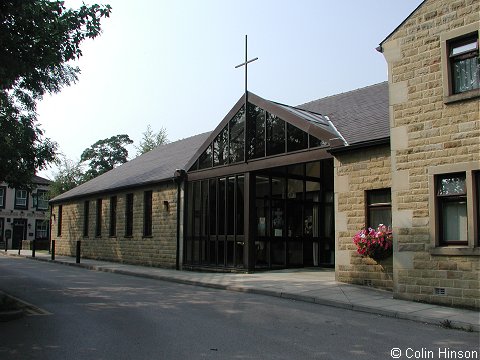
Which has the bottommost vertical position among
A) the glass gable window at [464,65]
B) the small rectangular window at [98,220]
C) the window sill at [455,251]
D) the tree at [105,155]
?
the window sill at [455,251]

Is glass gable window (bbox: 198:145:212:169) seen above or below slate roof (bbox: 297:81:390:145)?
below

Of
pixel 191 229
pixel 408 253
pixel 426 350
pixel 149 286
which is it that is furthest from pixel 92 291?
pixel 426 350

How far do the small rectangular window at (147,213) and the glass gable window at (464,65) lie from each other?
1499 centimetres

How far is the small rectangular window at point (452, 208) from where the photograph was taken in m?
10.3

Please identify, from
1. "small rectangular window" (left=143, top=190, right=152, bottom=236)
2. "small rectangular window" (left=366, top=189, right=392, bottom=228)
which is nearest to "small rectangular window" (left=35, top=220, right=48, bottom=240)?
"small rectangular window" (left=143, top=190, right=152, bottom=236)

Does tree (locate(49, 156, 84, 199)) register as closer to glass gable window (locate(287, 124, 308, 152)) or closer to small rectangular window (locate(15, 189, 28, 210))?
small rectangular window (locate(15, 189, 28, 210))

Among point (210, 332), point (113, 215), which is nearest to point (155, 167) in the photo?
point (113, 215)

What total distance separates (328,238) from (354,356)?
1259 centimetres

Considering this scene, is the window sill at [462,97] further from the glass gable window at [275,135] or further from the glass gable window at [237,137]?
the glass gable window at [237,137]

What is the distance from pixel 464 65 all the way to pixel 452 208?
3220 millimetres

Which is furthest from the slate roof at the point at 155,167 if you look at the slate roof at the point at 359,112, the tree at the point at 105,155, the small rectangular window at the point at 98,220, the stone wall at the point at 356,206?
the tree at the point at 105,155

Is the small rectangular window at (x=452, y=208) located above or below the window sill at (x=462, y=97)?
below

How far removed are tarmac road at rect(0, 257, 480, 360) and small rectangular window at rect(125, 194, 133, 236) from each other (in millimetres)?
11821

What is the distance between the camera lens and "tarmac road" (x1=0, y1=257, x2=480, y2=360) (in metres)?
6.39
